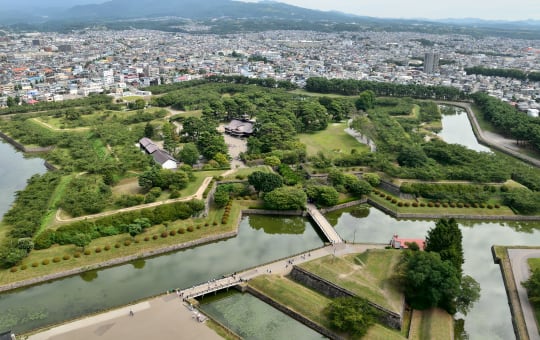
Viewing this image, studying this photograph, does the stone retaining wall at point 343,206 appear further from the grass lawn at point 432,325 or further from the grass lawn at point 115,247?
the grass lawn at point 432,325

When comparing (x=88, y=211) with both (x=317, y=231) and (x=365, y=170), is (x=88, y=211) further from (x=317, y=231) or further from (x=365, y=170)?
(x=365, y=170)

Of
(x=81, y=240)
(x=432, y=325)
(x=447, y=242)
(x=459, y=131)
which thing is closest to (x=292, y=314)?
(x=432, y=325)

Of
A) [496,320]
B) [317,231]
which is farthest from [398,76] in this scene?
[496,320]

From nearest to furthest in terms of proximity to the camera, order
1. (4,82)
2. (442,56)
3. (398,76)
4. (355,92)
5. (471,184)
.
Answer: (471,184) < (355,92) < (4,82) < (398,76) < (442,56)

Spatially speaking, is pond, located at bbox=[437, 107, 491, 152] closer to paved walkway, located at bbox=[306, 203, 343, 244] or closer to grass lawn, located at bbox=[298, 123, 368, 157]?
grass lawn, located at bbox=[298, 123, 368, 157]

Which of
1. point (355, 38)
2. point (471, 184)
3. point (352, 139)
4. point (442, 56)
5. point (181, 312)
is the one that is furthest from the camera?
point (355, 38)

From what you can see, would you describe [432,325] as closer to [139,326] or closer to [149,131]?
[139,326]

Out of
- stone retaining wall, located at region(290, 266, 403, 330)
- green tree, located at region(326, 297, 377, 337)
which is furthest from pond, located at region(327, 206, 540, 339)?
green tree, located at region(326, 297, 377, 337)
